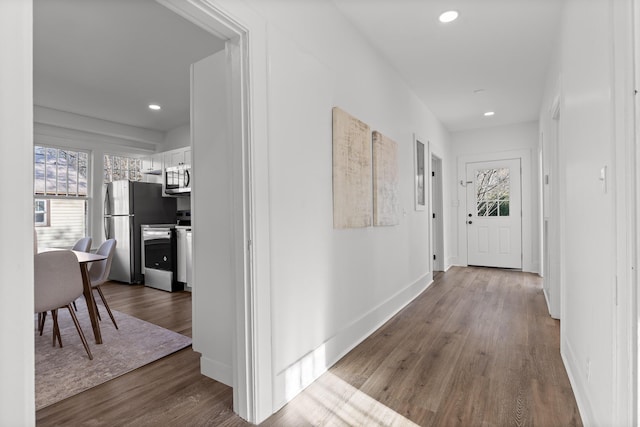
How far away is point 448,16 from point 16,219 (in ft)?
9.79

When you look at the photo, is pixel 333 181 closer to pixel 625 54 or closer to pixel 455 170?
pixel 625 54

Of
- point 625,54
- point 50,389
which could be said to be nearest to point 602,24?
point 625,54

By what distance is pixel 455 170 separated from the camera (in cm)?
634

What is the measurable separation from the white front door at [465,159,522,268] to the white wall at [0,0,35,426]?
6441mm

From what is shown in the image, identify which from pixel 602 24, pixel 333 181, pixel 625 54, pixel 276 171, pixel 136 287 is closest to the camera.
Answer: pixel 625 54

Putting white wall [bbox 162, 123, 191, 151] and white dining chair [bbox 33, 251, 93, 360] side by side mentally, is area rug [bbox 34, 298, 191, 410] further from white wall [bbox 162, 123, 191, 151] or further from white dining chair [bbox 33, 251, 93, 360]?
white wall [bbox 162, 123, 191, 151]

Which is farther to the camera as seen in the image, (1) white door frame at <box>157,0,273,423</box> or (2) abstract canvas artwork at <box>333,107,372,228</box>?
(2) abstract canvas artwork at <box>333,107,372,228</box>

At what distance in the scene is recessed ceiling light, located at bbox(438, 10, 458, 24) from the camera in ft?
8.33

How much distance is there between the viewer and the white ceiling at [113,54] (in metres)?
2.51

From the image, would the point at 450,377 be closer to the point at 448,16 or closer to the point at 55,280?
the point at 448,16

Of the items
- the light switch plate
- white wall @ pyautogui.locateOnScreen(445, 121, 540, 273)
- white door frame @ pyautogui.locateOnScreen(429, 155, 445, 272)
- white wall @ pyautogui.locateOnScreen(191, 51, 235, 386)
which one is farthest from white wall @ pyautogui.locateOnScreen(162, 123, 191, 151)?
the light switch plate

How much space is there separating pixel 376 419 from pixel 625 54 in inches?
71.5

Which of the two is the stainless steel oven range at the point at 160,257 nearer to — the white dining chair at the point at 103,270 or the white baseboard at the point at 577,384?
the white dining chair at the point at 103,270

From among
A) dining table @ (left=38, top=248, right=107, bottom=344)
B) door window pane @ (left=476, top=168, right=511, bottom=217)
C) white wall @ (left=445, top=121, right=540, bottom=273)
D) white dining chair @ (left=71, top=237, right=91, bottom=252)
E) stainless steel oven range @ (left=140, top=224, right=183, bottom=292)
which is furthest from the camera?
door window pane @ (left=476, top=168, right=511, bottom=217)
